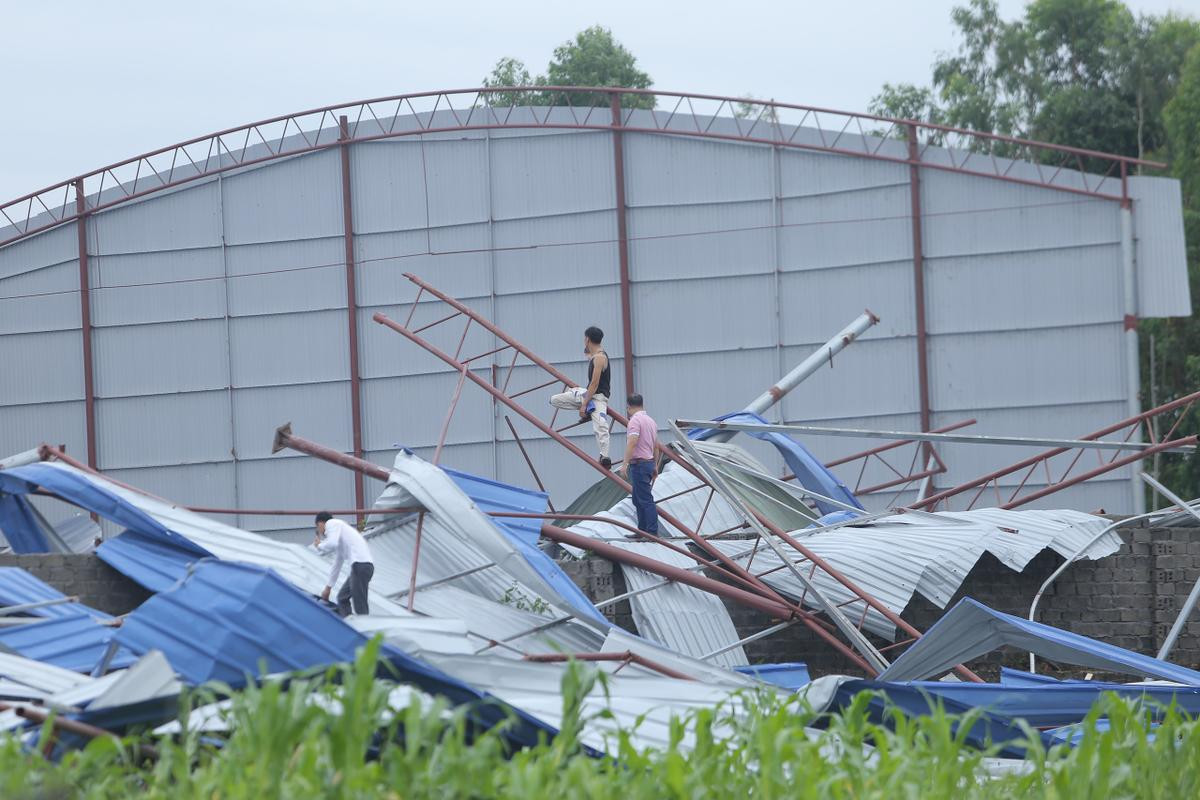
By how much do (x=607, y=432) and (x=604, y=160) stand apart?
37.5ft

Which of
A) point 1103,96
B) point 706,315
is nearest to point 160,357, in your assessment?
point 706,315

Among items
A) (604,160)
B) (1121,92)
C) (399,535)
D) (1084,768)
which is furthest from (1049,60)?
(1084,768)

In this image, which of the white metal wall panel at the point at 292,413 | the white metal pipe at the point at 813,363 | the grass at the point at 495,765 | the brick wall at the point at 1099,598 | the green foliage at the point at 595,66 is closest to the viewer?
the grass at the point at 495,765

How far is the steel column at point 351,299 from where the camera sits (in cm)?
2327

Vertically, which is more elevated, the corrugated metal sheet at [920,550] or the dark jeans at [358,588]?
the dark jeans at [358,588]

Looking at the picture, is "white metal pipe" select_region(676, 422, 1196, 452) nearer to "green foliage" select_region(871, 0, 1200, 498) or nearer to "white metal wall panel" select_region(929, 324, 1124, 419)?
"white metal wall panel" select_region(929, 324, 1124, 419)

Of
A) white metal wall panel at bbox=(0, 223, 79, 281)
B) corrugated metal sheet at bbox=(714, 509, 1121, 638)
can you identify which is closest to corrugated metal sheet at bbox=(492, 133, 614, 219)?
white metal wall panel at bbox=(0, 223, 79, 281)

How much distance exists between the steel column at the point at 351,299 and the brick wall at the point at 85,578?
41.6 feet

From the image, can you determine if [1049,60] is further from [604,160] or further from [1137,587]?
[1137,587]

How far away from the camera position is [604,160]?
2323 cm

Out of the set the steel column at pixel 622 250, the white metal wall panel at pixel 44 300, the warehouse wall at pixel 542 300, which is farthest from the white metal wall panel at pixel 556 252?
the white metal wall panel at pixel 44 300

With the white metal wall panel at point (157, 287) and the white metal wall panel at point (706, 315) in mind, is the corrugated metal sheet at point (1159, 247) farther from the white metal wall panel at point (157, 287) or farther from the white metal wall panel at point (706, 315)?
the white metal wall panel at point (157, 287)

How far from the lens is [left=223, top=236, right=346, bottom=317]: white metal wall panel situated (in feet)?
77.7

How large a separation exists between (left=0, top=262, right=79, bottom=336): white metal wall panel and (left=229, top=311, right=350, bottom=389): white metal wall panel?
312 cm
